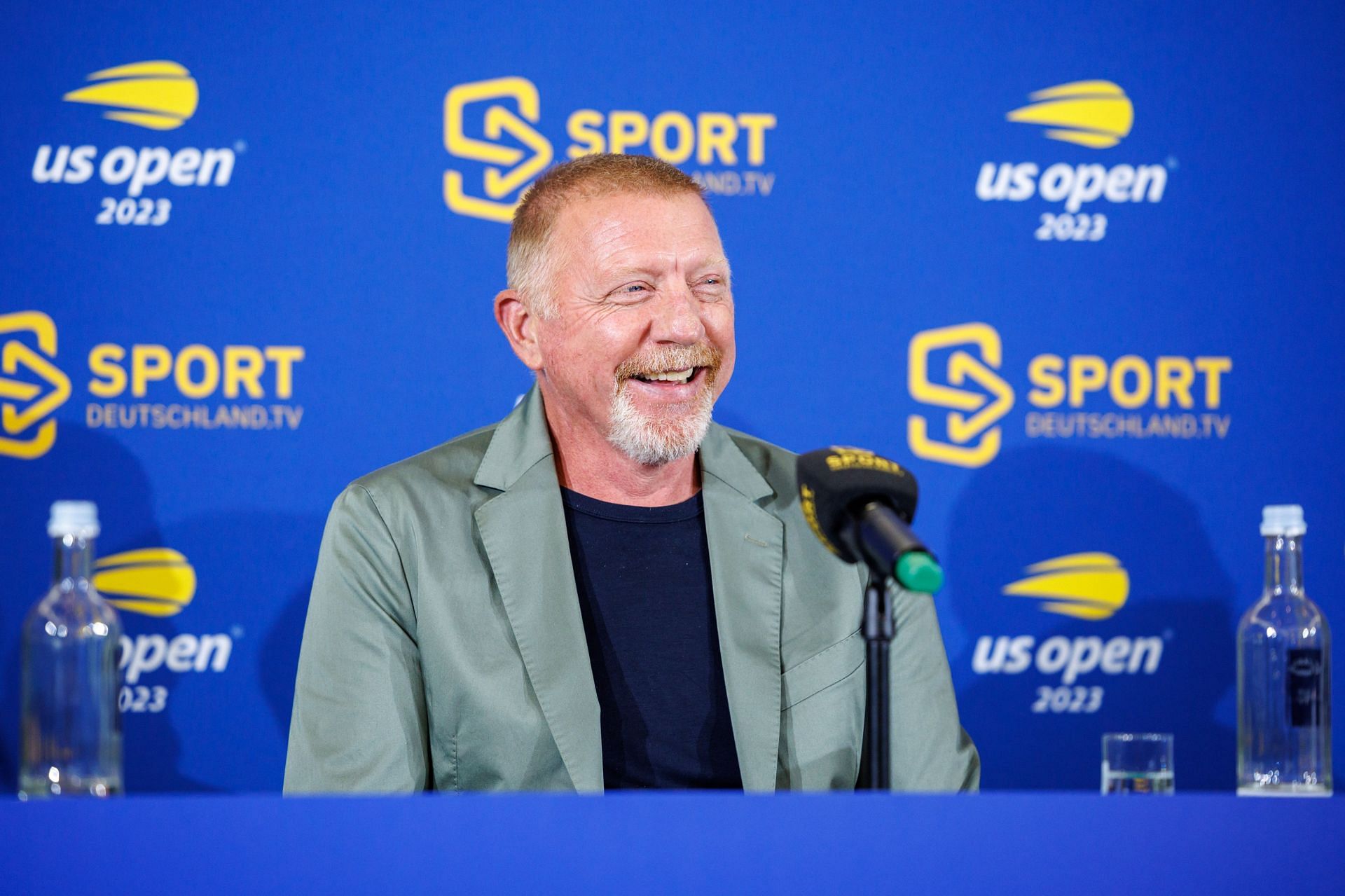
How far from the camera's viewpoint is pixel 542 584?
6.93 ft

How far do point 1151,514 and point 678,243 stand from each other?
1.36 metres

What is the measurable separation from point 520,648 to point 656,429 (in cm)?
43

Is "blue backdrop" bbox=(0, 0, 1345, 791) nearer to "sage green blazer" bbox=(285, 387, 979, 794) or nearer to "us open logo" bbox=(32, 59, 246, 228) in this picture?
"us open logo" bbox=(32, 59, 246, 228)

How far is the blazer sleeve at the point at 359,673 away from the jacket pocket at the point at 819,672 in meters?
0.59

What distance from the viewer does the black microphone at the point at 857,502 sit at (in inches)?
47.8

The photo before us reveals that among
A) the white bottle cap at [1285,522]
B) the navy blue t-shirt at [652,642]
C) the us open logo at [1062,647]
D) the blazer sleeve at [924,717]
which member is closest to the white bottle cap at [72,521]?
the navy blue t-shirt at [652,642]

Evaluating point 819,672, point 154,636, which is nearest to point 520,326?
point 819,672

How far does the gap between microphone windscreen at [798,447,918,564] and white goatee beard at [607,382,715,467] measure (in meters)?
0.85

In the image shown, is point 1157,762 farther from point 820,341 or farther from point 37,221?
point 37,221

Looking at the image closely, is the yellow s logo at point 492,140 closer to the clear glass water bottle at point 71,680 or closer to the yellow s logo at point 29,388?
the yellow s logo at point 29,388

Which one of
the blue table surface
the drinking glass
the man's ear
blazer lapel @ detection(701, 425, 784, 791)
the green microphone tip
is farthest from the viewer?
the man's ear

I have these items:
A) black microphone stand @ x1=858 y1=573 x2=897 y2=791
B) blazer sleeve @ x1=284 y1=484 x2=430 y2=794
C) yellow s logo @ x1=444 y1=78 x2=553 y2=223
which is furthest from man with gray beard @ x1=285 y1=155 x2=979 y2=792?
black microphone stand @ x1=858 y1=573 x2=897 y2=791

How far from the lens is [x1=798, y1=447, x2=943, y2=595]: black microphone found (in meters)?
1.21

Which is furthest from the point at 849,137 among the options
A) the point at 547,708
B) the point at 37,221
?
the point at 37,221
